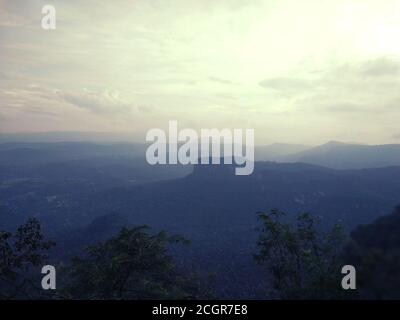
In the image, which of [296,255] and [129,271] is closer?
[129,271]

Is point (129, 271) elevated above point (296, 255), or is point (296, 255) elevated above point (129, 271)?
point (296, 255)

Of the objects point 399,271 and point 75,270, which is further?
point 75,270

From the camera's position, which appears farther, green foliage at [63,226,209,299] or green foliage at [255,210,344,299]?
green foliage at [63,226,209,299]

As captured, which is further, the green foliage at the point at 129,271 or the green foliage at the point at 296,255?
the green foliage at the point at 129,271
